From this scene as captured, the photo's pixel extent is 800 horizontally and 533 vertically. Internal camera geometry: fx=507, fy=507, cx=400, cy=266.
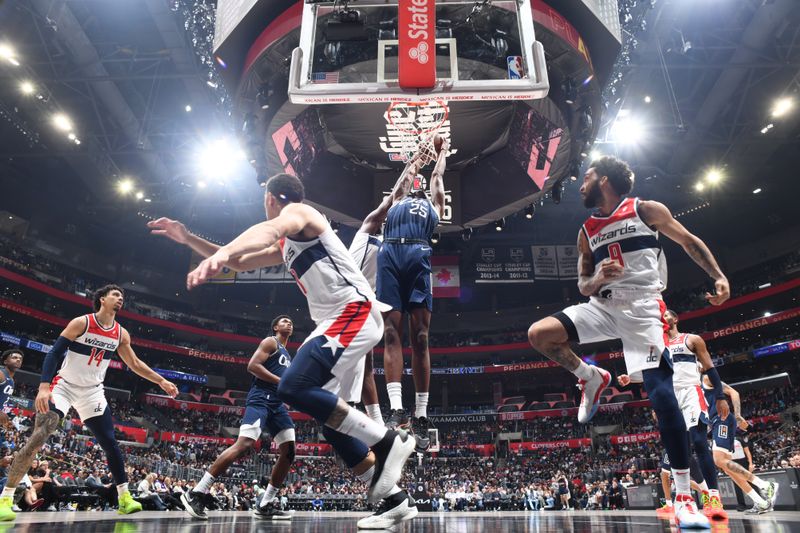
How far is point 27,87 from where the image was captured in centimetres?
1816

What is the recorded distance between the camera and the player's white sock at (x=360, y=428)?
9.10 feet

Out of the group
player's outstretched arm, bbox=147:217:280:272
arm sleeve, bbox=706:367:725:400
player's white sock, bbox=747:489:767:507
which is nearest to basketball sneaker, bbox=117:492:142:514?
player's outstretched arm, bbox=147:217:280:272

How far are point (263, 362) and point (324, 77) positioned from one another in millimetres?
3378

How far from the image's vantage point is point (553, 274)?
28516 millimetres

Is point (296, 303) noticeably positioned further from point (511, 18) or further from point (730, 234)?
point (511, 18)

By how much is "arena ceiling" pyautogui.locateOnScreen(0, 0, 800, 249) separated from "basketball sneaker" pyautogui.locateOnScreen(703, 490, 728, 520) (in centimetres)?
1249

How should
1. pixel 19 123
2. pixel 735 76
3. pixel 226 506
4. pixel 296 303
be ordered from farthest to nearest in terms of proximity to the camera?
1. pixel 296 303
2. pixel 19 123
3. pixel 735 76
4. pixel 226 506

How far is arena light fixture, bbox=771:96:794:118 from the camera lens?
1822 cm

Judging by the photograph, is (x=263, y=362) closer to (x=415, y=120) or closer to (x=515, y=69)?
(x=515, y=69)

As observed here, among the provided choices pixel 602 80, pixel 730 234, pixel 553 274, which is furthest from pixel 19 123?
pixel 730 234

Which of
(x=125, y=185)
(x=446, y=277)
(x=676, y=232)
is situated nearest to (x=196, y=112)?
(x=125, y=185)

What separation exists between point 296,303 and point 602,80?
31893mm

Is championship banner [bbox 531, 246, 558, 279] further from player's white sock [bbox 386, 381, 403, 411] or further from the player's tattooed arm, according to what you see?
the player's tattooed arm

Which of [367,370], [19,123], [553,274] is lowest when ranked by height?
[367,370]
